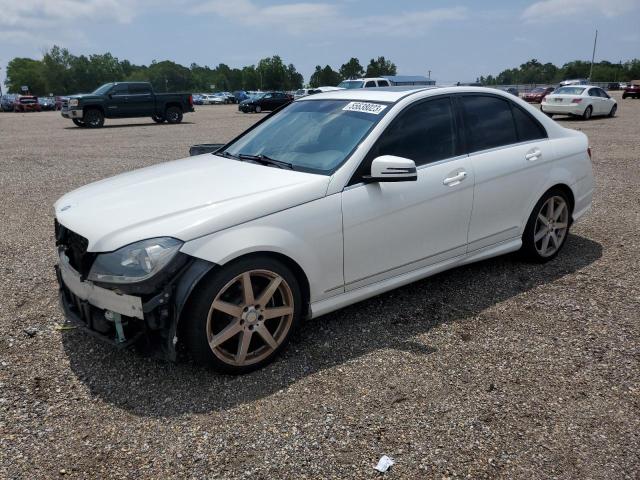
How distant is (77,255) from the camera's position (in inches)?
125

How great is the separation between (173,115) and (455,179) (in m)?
23.0

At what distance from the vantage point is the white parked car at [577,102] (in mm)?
21531

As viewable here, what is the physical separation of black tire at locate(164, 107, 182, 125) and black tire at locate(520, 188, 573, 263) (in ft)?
73.5

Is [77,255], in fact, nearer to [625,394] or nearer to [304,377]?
[304,377]

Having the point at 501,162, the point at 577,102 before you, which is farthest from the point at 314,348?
the point at 577,102

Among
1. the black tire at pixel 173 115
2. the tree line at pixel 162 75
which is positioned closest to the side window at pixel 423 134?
the black tire at pixel 173 115

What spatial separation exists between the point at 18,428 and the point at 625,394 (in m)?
3.32

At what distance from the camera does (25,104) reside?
44.0m

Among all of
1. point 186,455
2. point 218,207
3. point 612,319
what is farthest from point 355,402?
point 612,319

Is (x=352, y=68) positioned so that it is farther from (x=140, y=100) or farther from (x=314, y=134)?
(x=314, y=134)

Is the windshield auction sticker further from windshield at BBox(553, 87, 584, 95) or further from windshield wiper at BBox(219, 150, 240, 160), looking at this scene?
windshield at BBox(553, 87, 584, 95)

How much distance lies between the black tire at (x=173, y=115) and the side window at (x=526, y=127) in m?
22.3

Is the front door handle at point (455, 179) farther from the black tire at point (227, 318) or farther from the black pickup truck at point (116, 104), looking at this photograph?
the black pickup truck at point (116, 104)

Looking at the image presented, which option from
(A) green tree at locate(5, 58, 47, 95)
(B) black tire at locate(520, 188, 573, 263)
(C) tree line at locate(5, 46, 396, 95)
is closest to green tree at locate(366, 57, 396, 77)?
(C) tree line at locate(5, 46, 396, 95)
